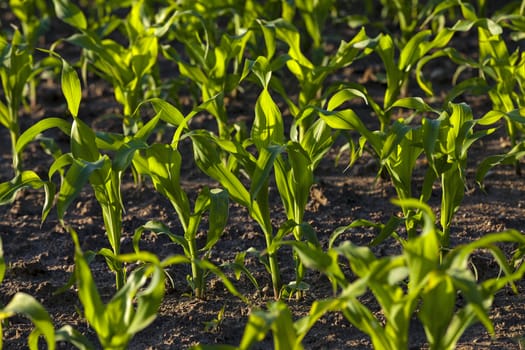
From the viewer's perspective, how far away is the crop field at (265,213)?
247cm

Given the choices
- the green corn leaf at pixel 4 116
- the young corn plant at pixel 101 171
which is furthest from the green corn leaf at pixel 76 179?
the green corn leaf at pixel 4 116

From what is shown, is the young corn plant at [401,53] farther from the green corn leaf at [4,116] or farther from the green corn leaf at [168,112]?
the green corn leaf at [4,116]

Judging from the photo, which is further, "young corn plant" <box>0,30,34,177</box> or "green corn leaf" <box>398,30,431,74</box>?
"young corn plant" <box>0,30,34,177</box>

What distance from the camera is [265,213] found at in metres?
3.21

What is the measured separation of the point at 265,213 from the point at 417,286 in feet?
3.09

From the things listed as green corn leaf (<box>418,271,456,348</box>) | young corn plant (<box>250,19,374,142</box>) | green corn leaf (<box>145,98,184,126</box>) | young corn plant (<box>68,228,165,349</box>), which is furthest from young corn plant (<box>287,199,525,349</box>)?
young corn plant (<box>250,19,374,142</box>)

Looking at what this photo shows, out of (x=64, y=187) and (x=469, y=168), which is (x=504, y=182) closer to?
(x=469, y=168)

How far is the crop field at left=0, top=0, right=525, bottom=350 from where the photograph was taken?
8.09 ft

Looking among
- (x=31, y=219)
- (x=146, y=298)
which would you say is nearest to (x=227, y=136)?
(x=31, y=219)

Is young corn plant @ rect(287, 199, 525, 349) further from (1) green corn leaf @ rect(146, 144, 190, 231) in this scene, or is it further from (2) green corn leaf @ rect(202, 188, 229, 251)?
(1) green corn leaf @ rect(146, 144, 190, 231)

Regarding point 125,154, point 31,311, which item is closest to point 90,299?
point 31,311

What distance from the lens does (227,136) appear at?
13.3 feet

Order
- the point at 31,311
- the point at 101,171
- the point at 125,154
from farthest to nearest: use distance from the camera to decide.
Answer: the point at 101,171
the point at 125,154
the point at 31,311

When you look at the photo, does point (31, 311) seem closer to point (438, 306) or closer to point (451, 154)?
point (438, 306)
